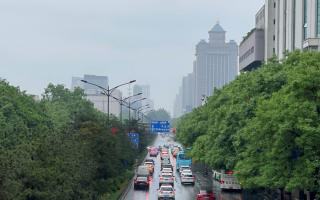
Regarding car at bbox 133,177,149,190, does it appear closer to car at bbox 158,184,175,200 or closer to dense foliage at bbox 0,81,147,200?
dense foliage at bbox 0,81,147,200

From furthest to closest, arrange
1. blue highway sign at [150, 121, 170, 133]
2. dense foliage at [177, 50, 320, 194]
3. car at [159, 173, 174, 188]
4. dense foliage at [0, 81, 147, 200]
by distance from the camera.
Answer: blue highway sign at [150, 121, 170, 133]
car at [159, 173, 174, 188]
dense foliage at [177, 50, 320, 194]
dense foliage at [0, 81, 147, 200]

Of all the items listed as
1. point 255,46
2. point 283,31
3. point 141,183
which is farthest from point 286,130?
point 255,46

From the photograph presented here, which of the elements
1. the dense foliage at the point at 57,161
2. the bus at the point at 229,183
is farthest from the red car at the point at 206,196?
the bus at the point at 229,183

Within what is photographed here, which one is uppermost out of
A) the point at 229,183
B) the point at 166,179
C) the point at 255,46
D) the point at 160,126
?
the point at 255,46

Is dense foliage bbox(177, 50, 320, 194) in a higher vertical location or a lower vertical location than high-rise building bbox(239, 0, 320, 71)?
lower

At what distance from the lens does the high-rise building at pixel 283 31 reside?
58.4 metres

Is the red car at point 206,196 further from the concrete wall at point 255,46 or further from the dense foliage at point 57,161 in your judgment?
the concrete wall at point 255,46

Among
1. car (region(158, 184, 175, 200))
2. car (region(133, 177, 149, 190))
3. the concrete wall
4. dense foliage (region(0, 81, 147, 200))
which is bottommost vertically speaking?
car (region(133, 177, 149, 190))

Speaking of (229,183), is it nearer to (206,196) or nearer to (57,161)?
(206,196)

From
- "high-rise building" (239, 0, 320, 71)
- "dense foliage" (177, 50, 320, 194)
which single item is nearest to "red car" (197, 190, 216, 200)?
"dense foliage" (177, 50, 320, 194)

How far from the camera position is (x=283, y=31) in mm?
70562

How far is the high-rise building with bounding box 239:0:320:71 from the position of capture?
58.4 m

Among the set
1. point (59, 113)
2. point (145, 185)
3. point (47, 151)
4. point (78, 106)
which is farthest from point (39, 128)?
point (78, 106)

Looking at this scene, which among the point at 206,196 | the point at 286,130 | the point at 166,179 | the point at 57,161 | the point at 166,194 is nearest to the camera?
the point at 57,161
